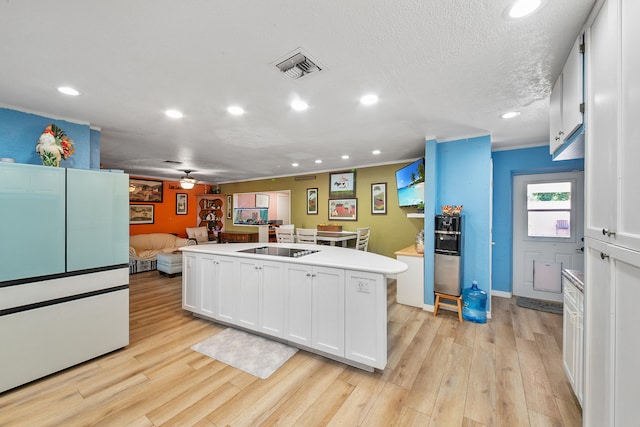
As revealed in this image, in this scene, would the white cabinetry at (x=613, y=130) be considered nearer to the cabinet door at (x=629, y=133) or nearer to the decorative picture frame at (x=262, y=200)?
the cabinet door at (x=629, y=133)

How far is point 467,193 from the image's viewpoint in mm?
3418

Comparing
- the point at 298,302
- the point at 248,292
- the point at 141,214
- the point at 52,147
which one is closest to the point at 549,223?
the point at 298,302

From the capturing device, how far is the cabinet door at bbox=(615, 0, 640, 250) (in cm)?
90

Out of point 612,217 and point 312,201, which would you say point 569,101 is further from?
point 312,201

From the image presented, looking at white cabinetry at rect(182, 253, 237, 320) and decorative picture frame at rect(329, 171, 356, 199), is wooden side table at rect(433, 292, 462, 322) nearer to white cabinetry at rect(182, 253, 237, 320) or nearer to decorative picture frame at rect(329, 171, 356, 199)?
white cabinetry at rect(182, 253, 237, 320)

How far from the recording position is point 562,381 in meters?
2.06

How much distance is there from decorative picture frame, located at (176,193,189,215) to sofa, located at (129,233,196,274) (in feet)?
3.10

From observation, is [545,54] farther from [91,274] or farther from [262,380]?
[91,274]

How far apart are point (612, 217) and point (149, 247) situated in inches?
312

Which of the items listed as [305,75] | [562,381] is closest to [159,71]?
[305,75]

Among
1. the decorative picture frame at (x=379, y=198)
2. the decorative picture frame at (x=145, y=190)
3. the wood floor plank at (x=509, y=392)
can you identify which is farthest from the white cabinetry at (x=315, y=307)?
the decorative picture frame at (x=145, y=190)

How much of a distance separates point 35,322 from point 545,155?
6159mm

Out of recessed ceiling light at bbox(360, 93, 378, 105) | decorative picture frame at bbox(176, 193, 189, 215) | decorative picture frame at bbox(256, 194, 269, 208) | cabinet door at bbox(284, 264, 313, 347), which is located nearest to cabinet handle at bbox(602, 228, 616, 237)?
recessed ceiling light at bbox(360, 93, 378, 105)

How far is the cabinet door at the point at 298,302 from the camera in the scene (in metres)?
2.44
